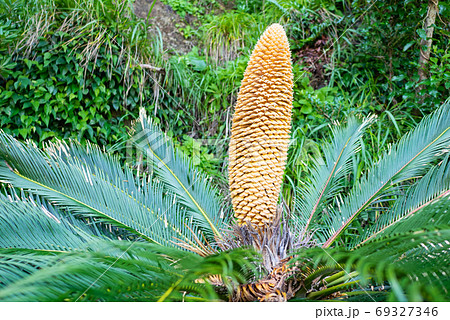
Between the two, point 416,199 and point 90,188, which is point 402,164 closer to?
point 416,199

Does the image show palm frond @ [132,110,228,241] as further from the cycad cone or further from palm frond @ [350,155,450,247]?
palm frond @ [350,155,450,247]

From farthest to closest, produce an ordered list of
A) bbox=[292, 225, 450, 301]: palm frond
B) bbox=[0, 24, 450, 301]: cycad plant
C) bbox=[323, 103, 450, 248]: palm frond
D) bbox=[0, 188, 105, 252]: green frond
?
bbox=[323, 103, 450, 248]: palm frond < bbox=[0, 188, 105, 252]: green frond < bbox=[0, 24, 450, 301]: cycad plant < bbox=[292, 225, 450, 301]: palm frond

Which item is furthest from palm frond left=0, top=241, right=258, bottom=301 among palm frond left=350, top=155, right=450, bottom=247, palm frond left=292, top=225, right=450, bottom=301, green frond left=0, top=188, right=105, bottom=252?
palm frond left=350, top=155, right=450, bottom=247

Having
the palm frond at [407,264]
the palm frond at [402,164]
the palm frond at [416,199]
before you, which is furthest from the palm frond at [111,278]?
the palm frond at [402,164]

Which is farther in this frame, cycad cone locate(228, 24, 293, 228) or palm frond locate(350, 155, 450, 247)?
palm frond locate(350, 155, 450, 247)

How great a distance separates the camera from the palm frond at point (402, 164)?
1.87 meters

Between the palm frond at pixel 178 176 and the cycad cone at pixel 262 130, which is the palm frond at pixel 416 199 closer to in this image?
the cycad cone at pixel 262 130

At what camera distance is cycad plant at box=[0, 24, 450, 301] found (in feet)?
3.04

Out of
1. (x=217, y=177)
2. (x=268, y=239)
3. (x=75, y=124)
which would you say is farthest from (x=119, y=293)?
(x=75, y=124)

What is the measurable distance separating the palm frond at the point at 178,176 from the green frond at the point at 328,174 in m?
0.52

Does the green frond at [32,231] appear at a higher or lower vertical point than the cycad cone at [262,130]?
lower

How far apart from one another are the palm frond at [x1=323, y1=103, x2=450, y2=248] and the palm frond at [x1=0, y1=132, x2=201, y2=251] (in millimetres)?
942

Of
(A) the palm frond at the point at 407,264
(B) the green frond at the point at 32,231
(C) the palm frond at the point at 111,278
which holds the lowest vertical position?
(B) the green frond at the point at 32,231

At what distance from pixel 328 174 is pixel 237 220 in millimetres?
810
